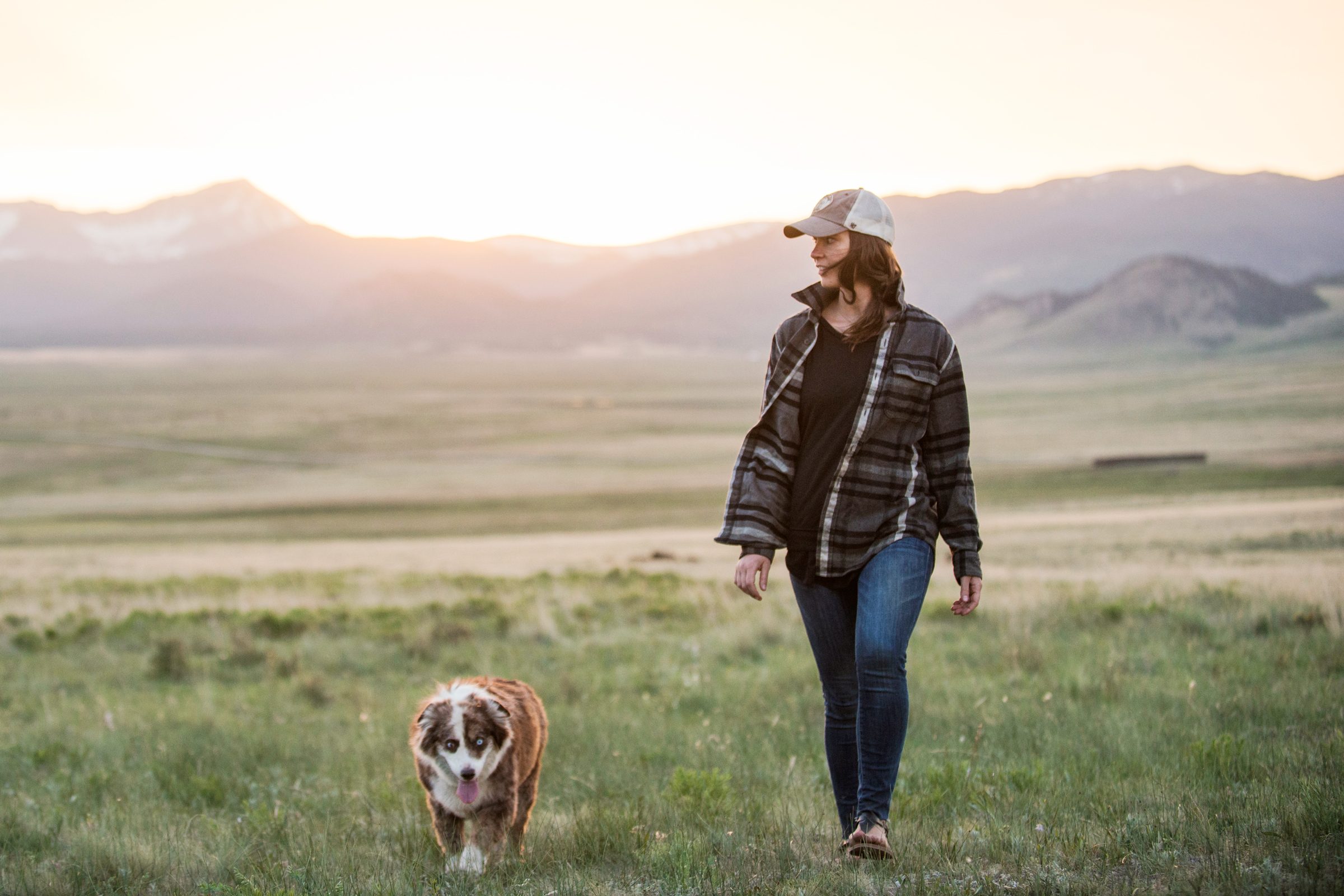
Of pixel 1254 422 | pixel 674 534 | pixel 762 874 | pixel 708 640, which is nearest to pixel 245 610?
pixel 708 640

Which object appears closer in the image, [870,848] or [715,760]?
[870,848]

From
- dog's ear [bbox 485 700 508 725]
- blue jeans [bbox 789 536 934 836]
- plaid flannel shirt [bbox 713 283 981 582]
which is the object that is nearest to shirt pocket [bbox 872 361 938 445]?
plaid flannel shirt [bbox 713 283 981 582]

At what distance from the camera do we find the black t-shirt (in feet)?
12.5

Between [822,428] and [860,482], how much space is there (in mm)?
255

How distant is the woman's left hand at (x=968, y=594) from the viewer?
381cm

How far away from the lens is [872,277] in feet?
12.5

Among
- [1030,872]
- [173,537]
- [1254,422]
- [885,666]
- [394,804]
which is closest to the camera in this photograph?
[1030,872]

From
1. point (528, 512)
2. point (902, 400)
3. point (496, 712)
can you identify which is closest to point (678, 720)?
point (496, 712)

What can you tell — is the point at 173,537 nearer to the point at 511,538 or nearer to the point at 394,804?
the point at 511,538

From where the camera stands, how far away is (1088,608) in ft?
32.4

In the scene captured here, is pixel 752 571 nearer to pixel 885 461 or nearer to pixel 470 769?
pixel 885 461

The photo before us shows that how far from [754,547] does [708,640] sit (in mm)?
6105

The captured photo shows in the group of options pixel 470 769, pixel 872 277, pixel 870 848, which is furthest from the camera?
pixel 470 769

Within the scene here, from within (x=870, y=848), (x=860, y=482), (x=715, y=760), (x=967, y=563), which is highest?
(x=860, y=482)
